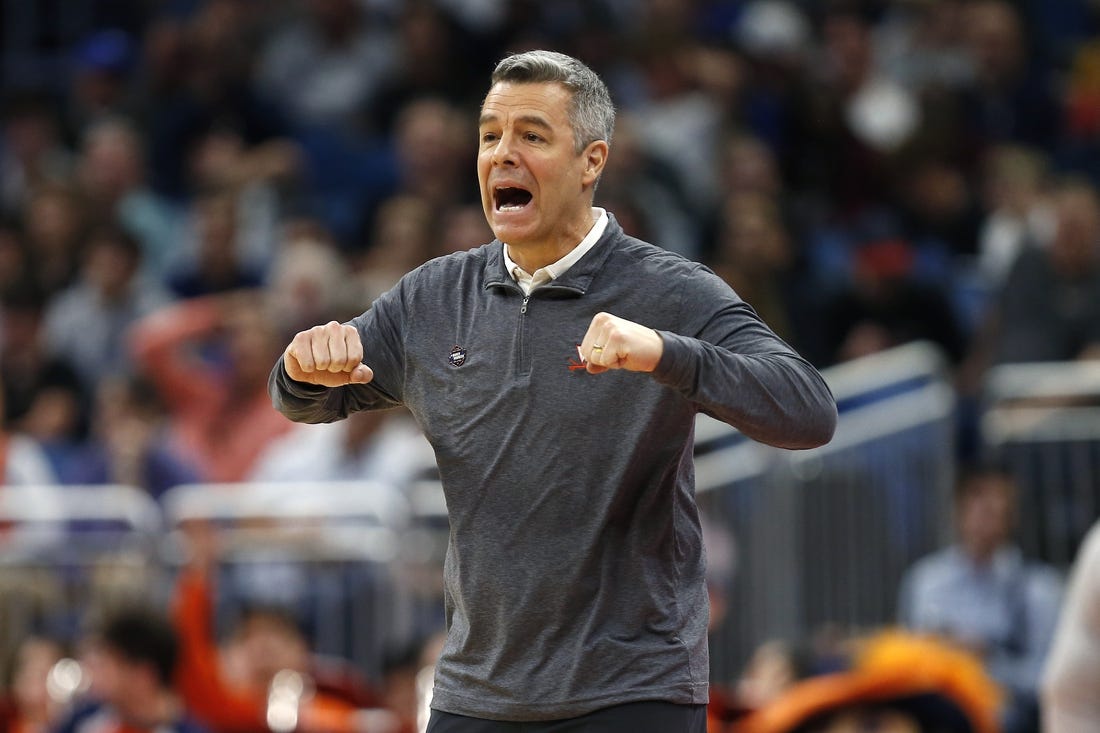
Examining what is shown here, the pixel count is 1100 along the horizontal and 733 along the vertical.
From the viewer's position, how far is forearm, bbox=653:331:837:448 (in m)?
3.72

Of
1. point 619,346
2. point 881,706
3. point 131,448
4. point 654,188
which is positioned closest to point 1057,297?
point 654,188

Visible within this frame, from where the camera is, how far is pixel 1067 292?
1011 centimetres

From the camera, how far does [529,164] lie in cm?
409

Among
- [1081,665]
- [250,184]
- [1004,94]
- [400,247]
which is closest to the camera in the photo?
[1081,665]

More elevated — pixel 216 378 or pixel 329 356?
pixel 216 378

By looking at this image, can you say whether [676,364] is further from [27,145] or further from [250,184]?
[27,145]

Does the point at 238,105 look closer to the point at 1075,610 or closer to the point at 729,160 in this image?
the point at 729,160

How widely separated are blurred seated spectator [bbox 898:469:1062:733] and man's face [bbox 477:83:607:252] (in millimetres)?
5084

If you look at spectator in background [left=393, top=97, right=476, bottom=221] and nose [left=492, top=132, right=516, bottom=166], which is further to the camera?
spectator in background [left=393, top=97, right=476, bottom=221]

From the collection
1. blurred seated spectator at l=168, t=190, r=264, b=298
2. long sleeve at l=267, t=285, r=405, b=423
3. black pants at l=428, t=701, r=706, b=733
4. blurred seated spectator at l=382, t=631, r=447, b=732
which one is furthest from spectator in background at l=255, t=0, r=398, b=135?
black pants at l=428, t=701, r=706, b=733

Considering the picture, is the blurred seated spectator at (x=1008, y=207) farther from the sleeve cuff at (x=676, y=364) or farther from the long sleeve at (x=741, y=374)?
the sleeve cuff at (x=676, y=364)

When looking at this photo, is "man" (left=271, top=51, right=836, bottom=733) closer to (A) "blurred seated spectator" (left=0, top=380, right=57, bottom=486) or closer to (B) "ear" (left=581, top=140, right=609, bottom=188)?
(B) "ear" (left=581, top=140, right=609, bottom=188)

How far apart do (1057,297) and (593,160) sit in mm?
6359

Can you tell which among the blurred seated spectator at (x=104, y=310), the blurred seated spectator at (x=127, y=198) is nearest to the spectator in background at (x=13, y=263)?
the blurred seated spectator at (x=104, y=310)
